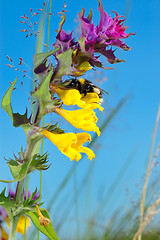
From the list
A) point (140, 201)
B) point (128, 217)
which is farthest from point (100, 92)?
point (128, 217)

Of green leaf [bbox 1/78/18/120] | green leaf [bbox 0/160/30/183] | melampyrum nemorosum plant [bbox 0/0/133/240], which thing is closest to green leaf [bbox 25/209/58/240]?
melampyrum nemorosum plant [bbox 0/0/133/240]

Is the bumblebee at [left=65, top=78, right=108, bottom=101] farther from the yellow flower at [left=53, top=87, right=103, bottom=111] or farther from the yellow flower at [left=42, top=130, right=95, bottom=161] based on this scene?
the yellow flower at [left=42, top=130, right=95, bottom=161]

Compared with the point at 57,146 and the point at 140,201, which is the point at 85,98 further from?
the point at 140,201

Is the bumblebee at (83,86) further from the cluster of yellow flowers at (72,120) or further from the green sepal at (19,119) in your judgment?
the green sepal at (19,119)

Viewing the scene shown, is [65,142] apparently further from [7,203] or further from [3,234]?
[3,234]

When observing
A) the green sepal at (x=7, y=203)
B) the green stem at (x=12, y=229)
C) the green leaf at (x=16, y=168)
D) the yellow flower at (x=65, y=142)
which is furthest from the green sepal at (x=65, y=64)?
the green stem at (x=12, y=229)

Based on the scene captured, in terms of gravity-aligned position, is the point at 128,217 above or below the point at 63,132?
below
